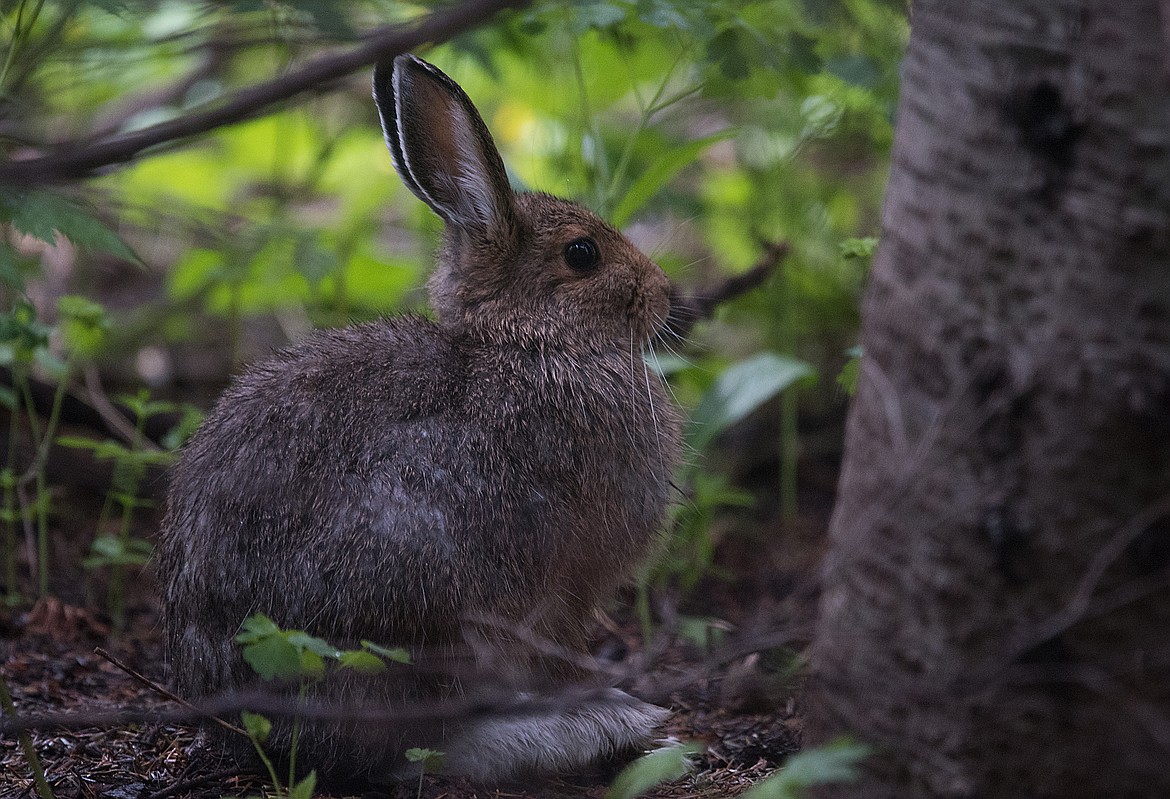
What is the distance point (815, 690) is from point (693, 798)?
828 millimetres

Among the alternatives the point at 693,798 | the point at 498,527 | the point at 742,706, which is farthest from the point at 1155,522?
the point at 742,706

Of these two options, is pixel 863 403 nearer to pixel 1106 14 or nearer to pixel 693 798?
pixel 1106 14

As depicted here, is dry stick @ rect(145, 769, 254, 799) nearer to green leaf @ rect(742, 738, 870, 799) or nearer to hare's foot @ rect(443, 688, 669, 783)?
hare's foot @ rect(443, 688, 669, 783)

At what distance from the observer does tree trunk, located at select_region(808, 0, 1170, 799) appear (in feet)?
6.95

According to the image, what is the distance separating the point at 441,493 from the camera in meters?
3.34

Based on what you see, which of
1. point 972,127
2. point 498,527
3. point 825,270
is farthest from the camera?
point 825,270

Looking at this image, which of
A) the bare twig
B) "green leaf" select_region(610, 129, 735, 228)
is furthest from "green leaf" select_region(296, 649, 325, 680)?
the bare twig

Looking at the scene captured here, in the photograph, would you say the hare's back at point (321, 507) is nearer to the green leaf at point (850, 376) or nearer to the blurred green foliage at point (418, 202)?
the blurred green foliage at point (418, 202)

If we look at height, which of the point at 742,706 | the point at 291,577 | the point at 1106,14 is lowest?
the point at 742,706

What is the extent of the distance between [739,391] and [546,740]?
2.33m

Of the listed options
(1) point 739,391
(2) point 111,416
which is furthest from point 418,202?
(1) point 739,391

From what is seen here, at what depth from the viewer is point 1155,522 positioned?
2164mm

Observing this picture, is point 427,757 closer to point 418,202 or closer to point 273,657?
point 273,657

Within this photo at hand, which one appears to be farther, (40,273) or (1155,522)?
(40,273)
